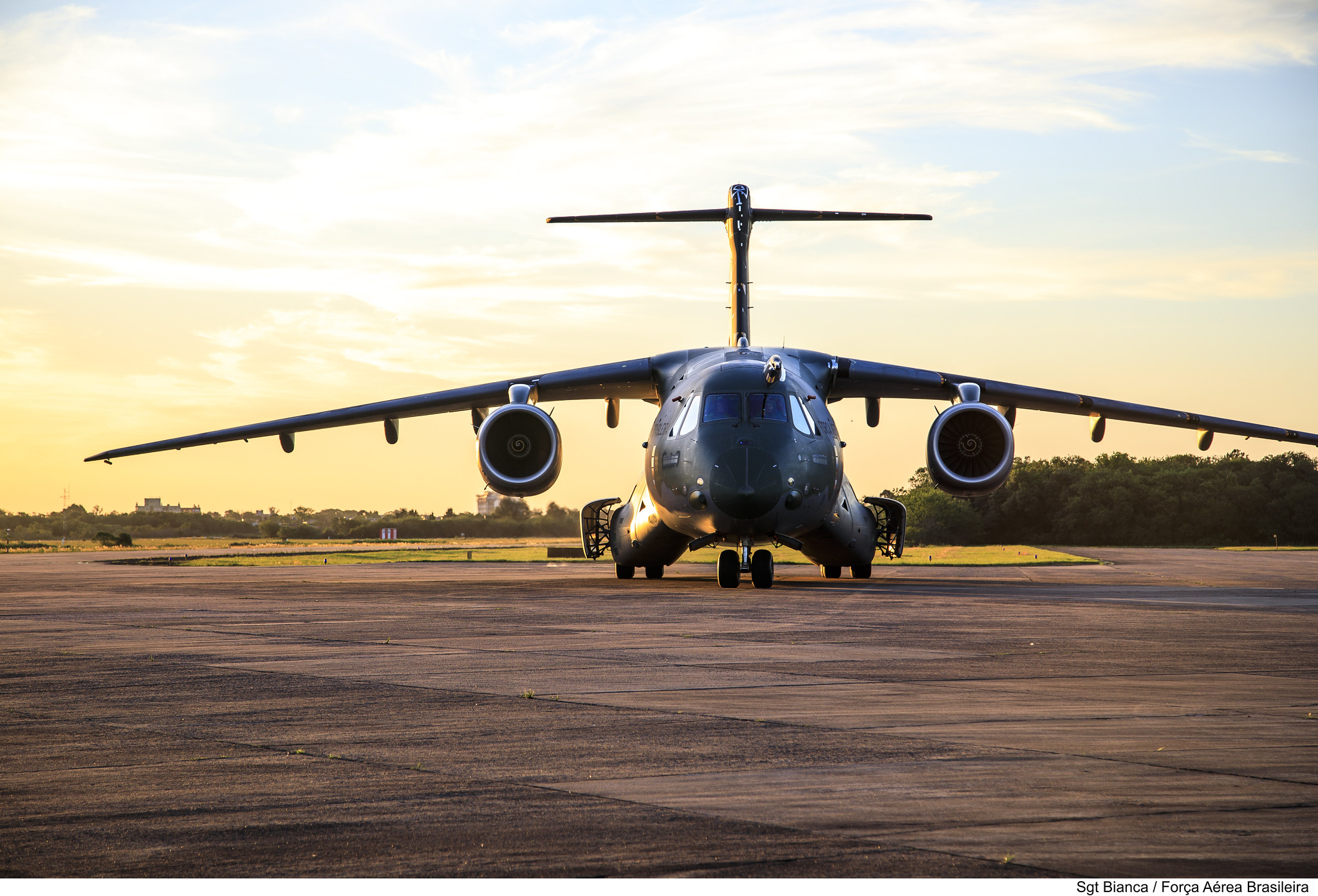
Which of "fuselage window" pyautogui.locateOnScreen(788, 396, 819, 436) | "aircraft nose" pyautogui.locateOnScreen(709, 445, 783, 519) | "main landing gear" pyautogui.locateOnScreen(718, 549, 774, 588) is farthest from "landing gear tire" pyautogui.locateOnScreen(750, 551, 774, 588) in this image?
"fuselage window" pyautogui.locateOnScreen(788, 396, 819, 436)

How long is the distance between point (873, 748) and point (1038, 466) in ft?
246

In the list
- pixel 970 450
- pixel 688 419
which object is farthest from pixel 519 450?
pixel 970 450

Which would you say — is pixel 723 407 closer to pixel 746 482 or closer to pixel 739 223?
pixel 746 482

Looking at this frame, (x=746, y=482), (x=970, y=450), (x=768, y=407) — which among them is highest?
(x=768, y=407)

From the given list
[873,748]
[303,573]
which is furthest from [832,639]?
[303,573]

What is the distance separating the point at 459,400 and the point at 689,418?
593cm

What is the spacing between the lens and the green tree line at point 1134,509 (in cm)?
6800

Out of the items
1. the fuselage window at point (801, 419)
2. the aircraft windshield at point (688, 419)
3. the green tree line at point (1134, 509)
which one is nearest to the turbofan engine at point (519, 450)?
the aircraft windshield at point (688, 419)

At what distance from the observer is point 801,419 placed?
60.3ft

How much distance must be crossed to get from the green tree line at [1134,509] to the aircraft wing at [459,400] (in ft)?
150

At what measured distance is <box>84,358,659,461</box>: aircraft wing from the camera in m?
22.6
